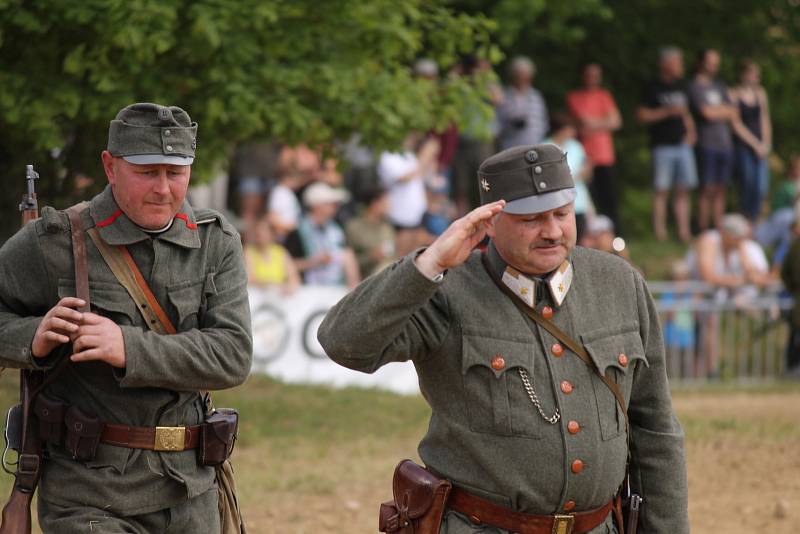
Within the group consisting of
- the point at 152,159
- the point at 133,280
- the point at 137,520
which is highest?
the point at 152,159

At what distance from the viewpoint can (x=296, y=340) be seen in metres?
13.4

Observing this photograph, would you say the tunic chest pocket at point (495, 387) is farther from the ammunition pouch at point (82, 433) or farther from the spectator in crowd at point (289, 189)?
the spectator in crowd at point (289, 189)

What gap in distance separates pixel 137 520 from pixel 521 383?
4.76 ft

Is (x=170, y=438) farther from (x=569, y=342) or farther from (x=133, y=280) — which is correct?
(x=569, y=342)

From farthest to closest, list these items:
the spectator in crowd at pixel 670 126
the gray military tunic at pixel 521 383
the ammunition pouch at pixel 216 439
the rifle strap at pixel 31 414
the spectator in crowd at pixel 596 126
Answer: the spectator in crowd at pixel 670 126 → the spectator in crowd at pixel 596 126 → the ammunition pouch at pixel 216 439 → the rifle strap at pixel 31 414 → the gray military tunic at pixel 521 383

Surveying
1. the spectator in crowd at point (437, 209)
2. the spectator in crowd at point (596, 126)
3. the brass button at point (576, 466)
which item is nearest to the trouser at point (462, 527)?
the brass button at point (576, 466)

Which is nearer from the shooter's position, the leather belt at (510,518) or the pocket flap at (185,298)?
the leather belt at (510,518)

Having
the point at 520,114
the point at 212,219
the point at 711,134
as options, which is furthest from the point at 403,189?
the point at 212,219

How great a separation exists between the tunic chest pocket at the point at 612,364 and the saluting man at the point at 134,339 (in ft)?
4.08

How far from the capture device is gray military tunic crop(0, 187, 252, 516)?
4855 millimetres

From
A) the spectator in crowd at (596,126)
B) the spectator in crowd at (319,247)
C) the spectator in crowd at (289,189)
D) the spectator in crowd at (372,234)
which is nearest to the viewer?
the spectator in crowd at (319,247)

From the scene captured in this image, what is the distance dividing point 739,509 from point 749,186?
36.2 feet

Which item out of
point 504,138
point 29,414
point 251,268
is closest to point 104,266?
point 29,414

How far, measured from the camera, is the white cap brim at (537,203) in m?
4.59
